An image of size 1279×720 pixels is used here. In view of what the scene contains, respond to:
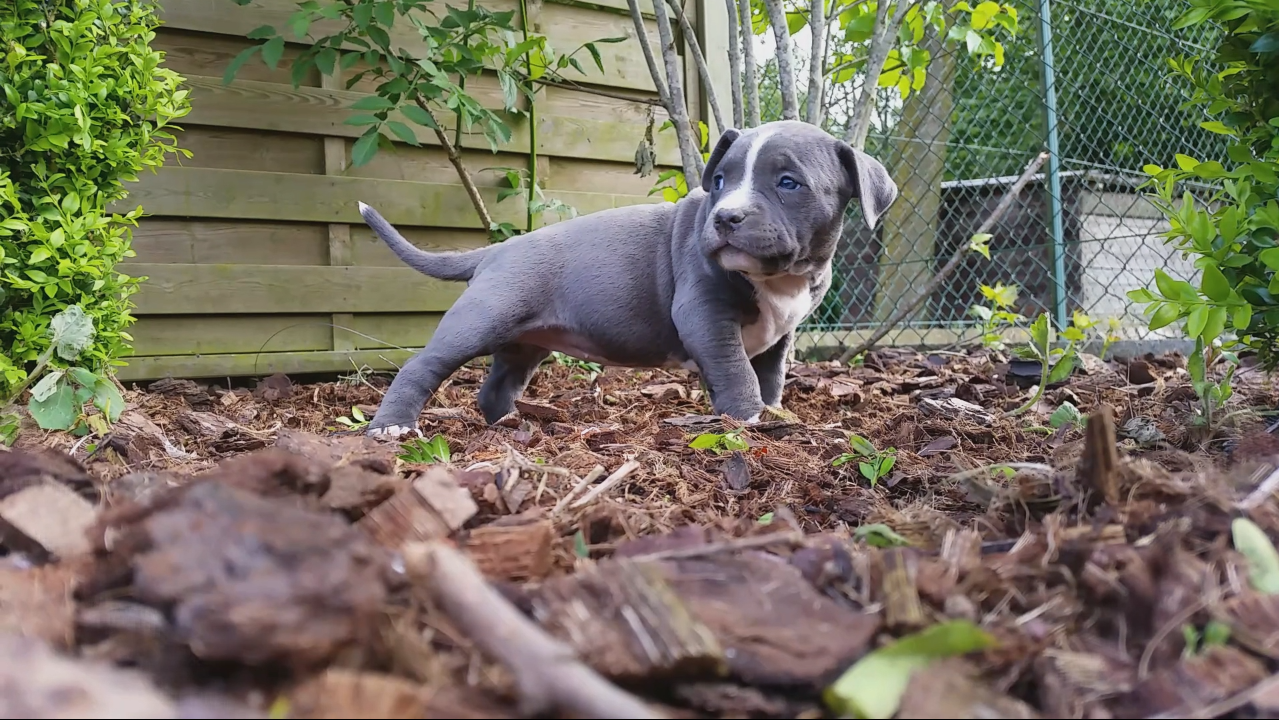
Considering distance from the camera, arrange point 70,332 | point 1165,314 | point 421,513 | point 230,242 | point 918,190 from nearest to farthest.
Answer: point 421,513 → point 1165,314 → point 70,332 → point 230,242 → point 918,190

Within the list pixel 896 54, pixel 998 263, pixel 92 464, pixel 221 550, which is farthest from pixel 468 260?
pixel 998 263

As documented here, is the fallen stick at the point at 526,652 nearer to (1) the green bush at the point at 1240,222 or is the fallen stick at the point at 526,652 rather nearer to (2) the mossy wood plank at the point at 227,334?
(1) the green bush at the point at 1240,222

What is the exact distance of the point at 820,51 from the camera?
4.03m

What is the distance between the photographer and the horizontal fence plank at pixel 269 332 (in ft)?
14.1

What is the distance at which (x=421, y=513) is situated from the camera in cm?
109

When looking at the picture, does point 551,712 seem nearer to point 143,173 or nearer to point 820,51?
point 820,51

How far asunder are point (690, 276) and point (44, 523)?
7.80 ft

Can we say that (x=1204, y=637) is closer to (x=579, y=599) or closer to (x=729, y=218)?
(x=579, y=599)

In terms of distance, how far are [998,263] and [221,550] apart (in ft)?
21.4

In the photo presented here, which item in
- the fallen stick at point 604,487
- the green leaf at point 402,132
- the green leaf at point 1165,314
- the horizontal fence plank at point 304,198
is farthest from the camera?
the horizontal fence plank at point 304,198

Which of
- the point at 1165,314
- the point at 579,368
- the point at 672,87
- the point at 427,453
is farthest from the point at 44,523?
the point at 579,368


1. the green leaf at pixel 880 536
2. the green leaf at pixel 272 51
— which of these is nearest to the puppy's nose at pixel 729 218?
the green leaf at pixel 880 536

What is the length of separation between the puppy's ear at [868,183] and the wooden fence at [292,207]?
237 centimetres

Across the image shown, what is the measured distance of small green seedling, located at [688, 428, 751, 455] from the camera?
2.29 m
